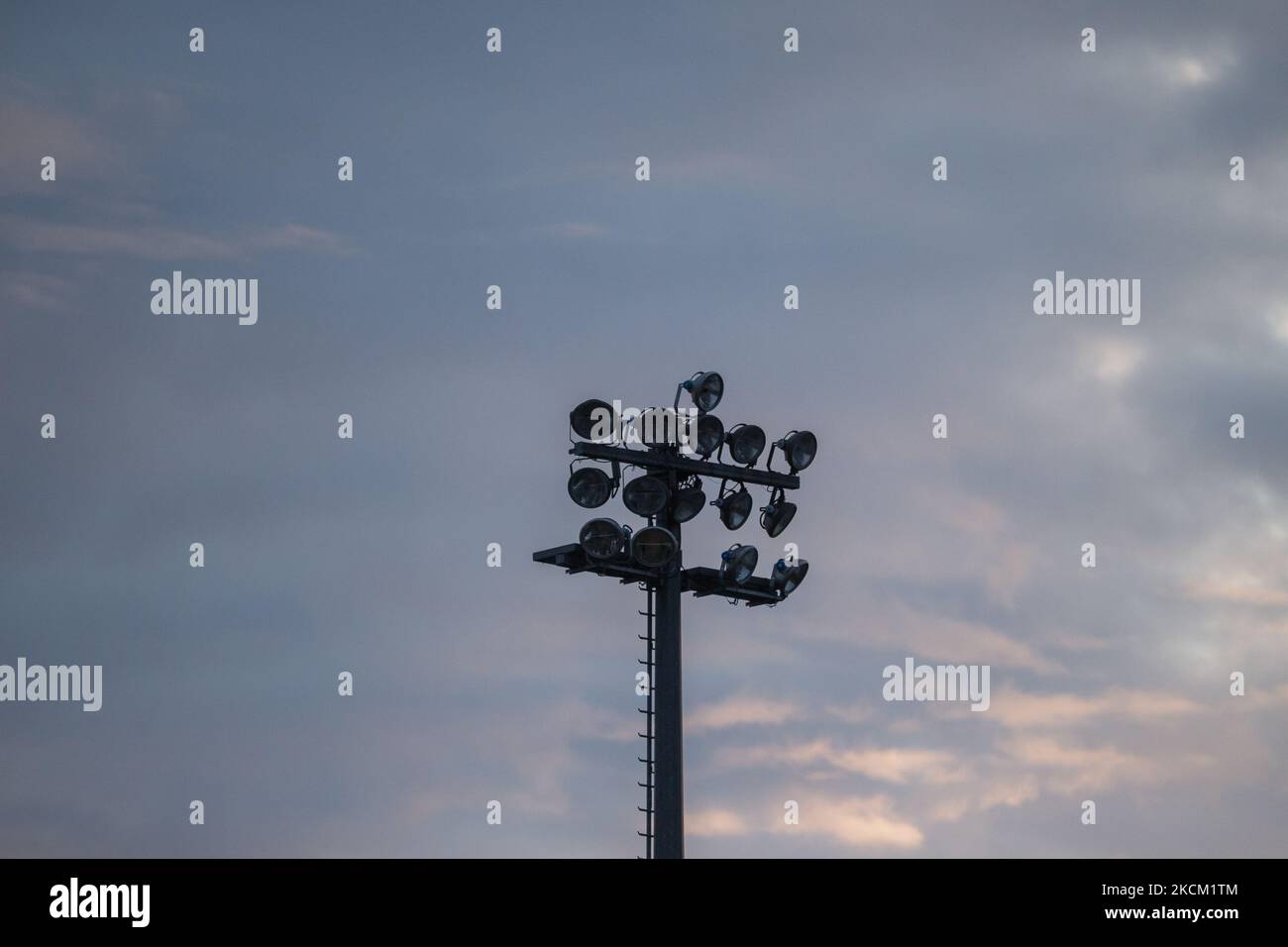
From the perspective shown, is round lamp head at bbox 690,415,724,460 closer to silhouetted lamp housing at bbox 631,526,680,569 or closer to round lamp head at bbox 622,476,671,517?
round lamp head at bbox 622,476,671,517

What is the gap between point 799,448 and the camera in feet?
140

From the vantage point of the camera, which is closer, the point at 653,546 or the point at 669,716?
the point at 653,546

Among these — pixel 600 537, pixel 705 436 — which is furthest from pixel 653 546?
pixel 705 436

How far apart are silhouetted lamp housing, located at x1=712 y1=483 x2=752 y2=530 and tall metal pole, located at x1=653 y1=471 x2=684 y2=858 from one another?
106cm

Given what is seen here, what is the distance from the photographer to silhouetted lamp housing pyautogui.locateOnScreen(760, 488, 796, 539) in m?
42.7

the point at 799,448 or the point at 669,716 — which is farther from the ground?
the point at 799,448

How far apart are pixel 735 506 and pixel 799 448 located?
5.86 ft

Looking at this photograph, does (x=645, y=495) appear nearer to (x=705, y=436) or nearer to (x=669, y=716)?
(x=705, y=436)

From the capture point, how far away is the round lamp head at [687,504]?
41.4 m

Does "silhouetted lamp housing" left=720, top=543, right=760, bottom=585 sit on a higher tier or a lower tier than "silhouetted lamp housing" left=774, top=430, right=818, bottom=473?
lower

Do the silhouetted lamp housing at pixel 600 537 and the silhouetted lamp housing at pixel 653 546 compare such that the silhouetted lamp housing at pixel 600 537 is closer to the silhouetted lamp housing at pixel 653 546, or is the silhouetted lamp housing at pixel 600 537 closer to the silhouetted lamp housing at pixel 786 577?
the silhouetted lamp housing at pixel 653 546
